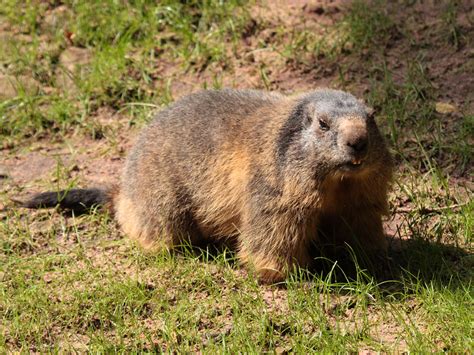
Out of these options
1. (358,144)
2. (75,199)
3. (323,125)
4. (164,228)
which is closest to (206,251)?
(164,228)

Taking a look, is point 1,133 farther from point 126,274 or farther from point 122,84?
point 126,274

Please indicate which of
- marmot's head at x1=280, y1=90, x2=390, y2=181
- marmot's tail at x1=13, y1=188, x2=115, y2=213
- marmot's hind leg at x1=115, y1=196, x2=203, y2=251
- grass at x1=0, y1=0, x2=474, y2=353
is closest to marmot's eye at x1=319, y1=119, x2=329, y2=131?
marmot's head at x1=280, y1=90, x2=390, y2=181

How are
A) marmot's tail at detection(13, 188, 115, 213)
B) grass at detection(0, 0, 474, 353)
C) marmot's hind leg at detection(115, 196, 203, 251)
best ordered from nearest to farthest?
1. grass at detection(0, 0, 474, 353)
2. marmot's hind leg at detection(115, 196, 203, 251)
3. marmot's tail at detection(13, 188, 115, 213)

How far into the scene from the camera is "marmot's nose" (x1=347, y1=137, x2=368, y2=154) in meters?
5.06

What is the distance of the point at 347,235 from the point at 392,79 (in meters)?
2.37

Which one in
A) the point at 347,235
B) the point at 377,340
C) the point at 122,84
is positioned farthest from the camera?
the point at 122,84

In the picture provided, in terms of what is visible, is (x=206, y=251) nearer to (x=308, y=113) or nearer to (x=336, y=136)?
(x=308, y=113)

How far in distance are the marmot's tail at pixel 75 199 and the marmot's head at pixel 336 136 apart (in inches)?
75.2

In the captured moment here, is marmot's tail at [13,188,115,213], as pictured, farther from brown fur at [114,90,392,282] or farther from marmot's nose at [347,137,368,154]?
marmot's nose at [347,137,368,154]

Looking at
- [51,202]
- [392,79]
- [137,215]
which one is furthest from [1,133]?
[392,79]

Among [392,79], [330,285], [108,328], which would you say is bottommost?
[108,328]

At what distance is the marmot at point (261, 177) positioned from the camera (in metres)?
5.32

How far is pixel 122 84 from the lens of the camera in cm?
816

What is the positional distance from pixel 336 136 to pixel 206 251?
4.95ft
